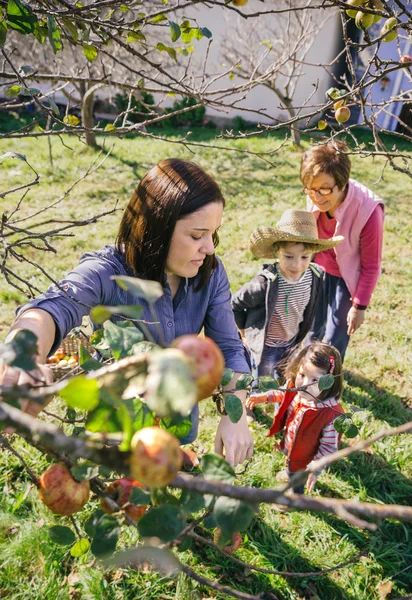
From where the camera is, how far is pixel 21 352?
0.56 meters

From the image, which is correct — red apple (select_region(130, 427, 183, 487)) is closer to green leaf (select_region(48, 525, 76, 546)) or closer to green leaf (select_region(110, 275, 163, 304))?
green leaf (select_region(110, 275, 163, 304))

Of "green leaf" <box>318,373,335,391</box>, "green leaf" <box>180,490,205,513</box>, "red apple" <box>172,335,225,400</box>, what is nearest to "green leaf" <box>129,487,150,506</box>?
"green leaf" <box>180,490,205,513</box>

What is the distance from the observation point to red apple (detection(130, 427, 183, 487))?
1.76 ft

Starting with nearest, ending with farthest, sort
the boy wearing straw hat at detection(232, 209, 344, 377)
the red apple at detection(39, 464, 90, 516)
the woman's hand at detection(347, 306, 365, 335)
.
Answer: the red apple at detection(39, 464, 90, 516) → the boy wearing straw hat at detection(232, 209, 344, 377) → the woman's hand at detection(347, 306, 365, 335)

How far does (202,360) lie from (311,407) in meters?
1.89

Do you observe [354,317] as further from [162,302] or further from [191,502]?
[191,502]

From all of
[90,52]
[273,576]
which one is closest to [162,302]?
[90,52]

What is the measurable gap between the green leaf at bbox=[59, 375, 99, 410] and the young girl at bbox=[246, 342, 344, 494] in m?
1.81

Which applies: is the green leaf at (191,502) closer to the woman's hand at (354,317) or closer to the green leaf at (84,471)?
the green leaf at (84,471)

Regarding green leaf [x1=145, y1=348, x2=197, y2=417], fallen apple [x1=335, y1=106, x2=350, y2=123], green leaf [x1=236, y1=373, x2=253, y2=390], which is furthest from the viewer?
fallen apple [x1=335, y1=106, x2=350, y2=123]

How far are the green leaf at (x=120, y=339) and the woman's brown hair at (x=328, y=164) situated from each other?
2.07 m

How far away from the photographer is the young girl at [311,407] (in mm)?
2264

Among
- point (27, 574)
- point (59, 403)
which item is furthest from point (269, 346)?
point (27, 574)

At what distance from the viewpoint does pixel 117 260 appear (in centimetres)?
166
